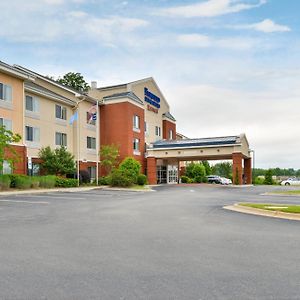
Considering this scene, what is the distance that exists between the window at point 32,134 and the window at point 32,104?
6.26 feet

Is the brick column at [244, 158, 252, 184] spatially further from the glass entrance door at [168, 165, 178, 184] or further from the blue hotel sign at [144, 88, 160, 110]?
the blue hotel sign at [144, 88, 160, 110]

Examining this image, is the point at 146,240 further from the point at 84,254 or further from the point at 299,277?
the point at 299,277

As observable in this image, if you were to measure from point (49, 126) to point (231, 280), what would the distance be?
34.0 m

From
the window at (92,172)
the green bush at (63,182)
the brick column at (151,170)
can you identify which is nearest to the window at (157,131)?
the brick column at (151,170)

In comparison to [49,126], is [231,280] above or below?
below

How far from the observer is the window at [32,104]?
111ft

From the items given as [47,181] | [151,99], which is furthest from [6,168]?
[151,99]

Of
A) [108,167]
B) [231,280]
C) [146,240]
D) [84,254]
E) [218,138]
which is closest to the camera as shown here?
[231,280]

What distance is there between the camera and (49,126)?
36812 mm

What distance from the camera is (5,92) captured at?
29.9m

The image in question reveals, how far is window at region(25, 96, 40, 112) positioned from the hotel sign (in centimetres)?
1922

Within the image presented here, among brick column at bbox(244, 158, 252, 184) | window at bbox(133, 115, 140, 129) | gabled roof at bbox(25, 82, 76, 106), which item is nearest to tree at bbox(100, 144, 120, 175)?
window at bbox(133, 115, 140, 129)

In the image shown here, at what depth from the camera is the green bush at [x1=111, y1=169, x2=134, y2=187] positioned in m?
37.1

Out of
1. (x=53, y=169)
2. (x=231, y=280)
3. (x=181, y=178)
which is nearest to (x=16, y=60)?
(x=53, y=169)
